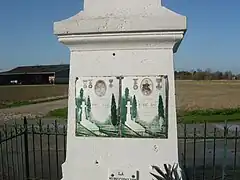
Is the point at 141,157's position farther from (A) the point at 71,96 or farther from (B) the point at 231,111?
(B) the point at 231,111

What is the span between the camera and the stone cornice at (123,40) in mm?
2801

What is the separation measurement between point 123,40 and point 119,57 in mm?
163

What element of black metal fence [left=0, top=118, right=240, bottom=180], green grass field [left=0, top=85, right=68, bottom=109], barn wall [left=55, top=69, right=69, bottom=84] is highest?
barn wall [left=55, top=69, right=69, bottom=84]

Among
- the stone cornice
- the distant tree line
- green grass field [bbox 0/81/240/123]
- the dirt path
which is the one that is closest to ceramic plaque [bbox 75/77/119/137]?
the stone cornice

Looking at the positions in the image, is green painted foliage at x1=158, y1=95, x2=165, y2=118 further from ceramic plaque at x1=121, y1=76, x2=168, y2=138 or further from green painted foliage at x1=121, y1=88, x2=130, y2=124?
green painted foliage at x1=121, y1=88, x2=130, y2=124

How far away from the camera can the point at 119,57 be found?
292 cm

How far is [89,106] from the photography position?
2.98m

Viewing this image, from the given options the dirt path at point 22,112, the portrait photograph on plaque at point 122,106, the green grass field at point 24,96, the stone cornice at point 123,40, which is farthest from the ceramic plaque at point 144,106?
the green grass field at point 24,96

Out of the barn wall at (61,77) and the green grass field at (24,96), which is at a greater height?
the barn wall at (61,77)

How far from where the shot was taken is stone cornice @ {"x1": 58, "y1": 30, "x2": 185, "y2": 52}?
2.80 meters

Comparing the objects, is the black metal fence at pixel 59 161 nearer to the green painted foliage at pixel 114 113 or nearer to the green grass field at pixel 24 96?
the green painted foliage at pixel 114 113

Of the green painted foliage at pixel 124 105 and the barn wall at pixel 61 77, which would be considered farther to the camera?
the barn wall at pixel 61 77

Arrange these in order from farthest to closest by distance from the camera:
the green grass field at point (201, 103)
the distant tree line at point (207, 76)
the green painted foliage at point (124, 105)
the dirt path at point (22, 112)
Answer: the distant tree line at point (207, 76)
the dirt path at point (22, 112)
the green grass field at point (201, 103)
the green painted foliage at point (124, 105)

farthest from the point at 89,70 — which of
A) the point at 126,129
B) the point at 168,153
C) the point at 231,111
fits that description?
the point at 231,111
